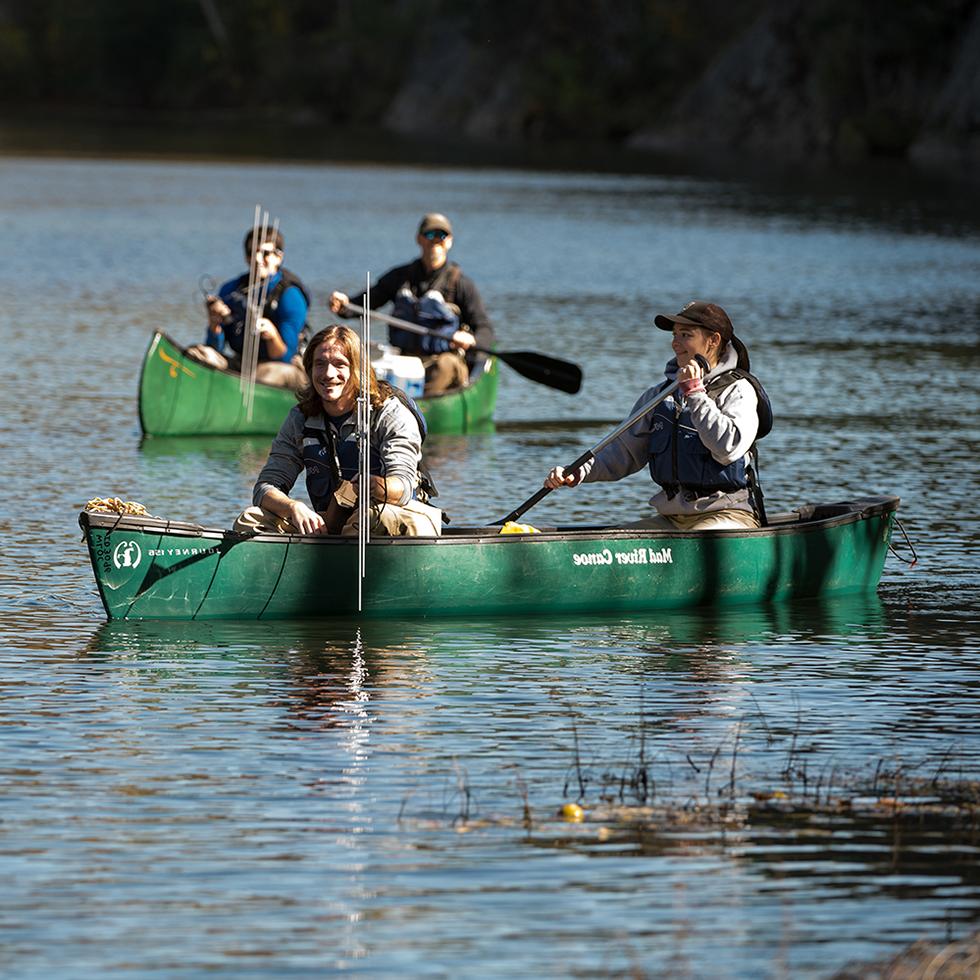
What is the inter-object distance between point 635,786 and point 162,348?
398 inches

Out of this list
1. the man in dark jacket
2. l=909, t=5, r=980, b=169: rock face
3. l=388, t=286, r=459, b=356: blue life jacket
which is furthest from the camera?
l=909, t=5, r=980, b=169: rock face

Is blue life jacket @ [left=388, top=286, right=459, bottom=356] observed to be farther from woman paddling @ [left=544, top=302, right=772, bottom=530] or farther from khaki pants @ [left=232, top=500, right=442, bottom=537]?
khaki pants @ [left=232, top=500, right=442, bottom=537]

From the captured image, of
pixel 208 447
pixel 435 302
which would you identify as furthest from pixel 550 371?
pixel 208 447

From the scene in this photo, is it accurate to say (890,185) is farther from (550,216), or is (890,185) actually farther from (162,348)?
(162,348)

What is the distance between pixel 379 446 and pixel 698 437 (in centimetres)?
145

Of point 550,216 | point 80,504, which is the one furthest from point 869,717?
point 550,216

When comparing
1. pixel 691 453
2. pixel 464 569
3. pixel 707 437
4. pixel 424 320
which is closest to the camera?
pixel 707 437

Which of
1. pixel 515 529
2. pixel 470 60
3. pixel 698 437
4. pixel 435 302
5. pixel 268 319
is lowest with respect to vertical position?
pixel 515 529

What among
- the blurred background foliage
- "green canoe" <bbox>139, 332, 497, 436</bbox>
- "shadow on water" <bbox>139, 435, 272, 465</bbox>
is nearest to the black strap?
"shadow on water" <bbox>139, 435, 272, 465</bbox>

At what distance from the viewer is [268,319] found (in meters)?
17.9

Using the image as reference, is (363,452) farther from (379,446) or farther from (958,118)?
(958,118)

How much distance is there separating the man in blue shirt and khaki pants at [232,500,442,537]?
6.05 metres

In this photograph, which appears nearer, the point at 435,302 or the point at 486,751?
the point at 486,751

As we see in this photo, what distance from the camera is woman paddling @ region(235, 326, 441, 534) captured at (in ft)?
35.6
